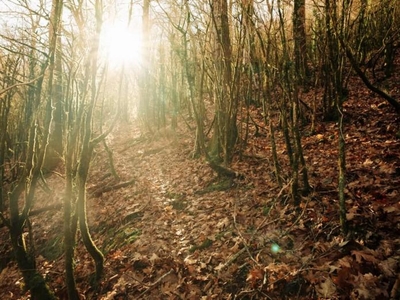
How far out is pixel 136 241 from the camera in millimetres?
4758

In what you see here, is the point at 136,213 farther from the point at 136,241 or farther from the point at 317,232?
the point at 317,232

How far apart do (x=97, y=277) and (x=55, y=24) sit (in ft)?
11.7

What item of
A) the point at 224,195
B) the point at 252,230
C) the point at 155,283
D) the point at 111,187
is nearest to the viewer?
the point at 155,283

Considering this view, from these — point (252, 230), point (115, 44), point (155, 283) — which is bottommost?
point (155, 283)

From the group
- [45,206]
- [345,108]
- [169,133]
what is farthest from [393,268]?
[169,133]

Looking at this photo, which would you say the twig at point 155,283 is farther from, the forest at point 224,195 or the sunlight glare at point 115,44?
the sunlight glare at point 115,44

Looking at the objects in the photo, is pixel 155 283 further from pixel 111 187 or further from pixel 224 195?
pixel 111 187

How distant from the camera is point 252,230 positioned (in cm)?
405

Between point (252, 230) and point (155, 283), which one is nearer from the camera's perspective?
point (155, 283)

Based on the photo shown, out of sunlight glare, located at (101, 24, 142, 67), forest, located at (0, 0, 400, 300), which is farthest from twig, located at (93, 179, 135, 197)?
sunlight glare, located at (101, 24, 142, 67)

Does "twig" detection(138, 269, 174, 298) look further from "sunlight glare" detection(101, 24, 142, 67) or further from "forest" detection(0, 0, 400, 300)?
"sunlight glare" detection(101, 24, 142, 67)

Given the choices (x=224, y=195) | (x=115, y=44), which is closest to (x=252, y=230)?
(x=224, y=195)

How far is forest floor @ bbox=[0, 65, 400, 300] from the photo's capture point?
2875 millimetres

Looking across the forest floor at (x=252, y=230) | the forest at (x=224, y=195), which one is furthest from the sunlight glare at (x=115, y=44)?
the forest floor at (x=252, y=230)
